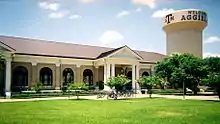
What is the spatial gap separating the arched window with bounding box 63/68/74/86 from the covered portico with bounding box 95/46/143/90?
4114 mm

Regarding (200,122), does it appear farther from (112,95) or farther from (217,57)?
(217,57)

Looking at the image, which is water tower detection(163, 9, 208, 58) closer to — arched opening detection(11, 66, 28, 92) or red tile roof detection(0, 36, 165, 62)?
red tile roof detection(0, 36, 165, 62)

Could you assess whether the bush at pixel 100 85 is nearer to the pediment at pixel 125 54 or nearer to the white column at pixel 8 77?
the pediment at pixel 125 54

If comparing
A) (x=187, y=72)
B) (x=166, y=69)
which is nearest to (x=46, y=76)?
(x=166, y=69)

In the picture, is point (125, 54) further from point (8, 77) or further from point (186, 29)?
point (186, 29)

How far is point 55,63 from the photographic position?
129ft

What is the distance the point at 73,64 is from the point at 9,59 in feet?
32.1

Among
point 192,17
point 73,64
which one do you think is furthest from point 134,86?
point 192,17

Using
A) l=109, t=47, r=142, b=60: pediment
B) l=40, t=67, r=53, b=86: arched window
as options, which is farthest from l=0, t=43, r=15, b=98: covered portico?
l=109, t=47, r=142, b=60: pediment

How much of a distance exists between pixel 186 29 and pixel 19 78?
1454 inches

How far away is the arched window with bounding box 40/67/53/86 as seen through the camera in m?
39.1

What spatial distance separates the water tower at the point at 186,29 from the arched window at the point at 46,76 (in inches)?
1235

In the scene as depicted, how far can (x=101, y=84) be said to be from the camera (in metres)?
42.9

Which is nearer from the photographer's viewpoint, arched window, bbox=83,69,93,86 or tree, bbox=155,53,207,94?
tree, bbox=155,53,207,94
